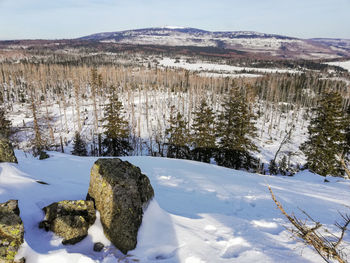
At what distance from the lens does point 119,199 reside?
5332 mm

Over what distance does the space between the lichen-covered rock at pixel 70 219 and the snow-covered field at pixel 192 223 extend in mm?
151

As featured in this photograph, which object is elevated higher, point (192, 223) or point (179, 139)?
point (192, 223)

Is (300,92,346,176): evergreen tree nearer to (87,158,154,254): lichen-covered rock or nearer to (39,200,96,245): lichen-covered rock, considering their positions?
(87,158,154,254): lichen-covered rock

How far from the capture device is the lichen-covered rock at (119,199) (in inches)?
198

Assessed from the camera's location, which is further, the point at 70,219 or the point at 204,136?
the point at 204,136

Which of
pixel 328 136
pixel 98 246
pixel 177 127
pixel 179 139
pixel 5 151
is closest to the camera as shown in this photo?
pixel 98 246

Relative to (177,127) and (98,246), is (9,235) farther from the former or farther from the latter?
(177,127)

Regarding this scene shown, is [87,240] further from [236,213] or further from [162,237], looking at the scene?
[236,213]

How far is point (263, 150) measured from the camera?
42188 mm

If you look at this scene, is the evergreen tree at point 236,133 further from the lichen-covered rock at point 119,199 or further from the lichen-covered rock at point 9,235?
the lichen-covered rock at point 9,235

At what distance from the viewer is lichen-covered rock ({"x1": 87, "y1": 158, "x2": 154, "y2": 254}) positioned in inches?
198

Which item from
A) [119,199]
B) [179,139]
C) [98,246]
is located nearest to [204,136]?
[179,139]

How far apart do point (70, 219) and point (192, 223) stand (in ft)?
10.8

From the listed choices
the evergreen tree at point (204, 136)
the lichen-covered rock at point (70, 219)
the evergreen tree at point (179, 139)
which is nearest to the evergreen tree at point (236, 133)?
the evergreen tree at point (204, 136)
